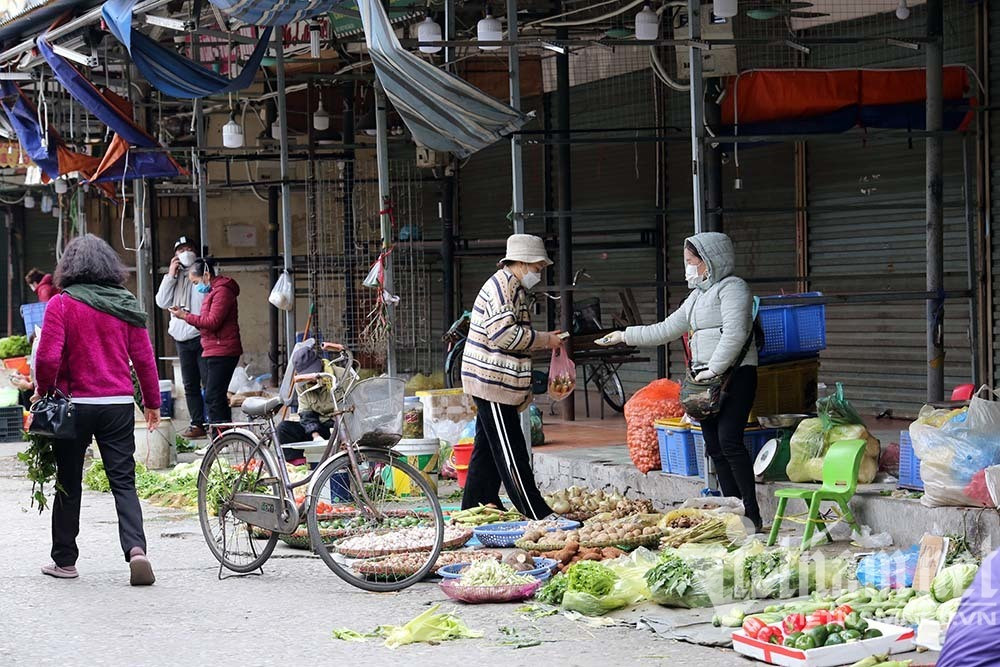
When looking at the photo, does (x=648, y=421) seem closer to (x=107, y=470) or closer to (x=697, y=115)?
(x=697, y=115)

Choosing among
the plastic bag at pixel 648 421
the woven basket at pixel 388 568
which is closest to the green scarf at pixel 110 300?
the woven basket at pixel 388 568

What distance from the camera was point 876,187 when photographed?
13.4 m

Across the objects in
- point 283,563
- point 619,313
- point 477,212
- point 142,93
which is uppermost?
point 142,93

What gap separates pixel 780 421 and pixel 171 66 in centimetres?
627

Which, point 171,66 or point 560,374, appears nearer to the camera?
point 560,374

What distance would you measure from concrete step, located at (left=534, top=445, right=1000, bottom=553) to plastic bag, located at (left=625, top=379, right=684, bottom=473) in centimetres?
11

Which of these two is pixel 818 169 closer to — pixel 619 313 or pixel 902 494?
pixel 619 313

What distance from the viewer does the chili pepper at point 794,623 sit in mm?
6250

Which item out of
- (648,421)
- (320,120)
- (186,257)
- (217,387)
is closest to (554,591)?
(648,421)

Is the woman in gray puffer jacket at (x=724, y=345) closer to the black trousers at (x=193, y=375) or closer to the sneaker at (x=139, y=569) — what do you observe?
the sneaker at (x=139, y=569)

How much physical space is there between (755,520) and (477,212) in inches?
460

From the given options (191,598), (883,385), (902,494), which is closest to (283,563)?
(191,598)

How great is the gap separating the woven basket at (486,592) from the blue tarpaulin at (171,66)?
20.1 feet

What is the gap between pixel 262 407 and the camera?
834 centimetres
